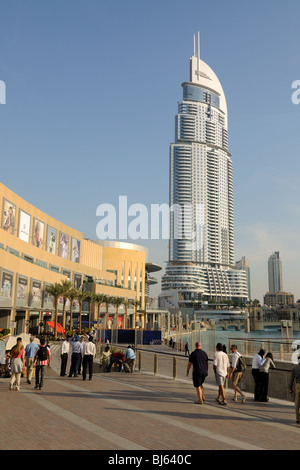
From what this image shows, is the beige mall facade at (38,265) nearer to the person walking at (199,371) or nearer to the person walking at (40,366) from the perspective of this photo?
the person walking at (40,366)

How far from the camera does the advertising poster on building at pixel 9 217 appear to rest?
55866 millimetres

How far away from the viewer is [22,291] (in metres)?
56.6

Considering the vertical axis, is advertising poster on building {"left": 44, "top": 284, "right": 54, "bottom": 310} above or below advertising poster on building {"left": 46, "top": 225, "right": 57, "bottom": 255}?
below

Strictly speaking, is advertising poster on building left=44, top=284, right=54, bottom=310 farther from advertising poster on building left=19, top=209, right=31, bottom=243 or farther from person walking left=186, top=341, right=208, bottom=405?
person walking left=186, top=341, right=208, bottom=405

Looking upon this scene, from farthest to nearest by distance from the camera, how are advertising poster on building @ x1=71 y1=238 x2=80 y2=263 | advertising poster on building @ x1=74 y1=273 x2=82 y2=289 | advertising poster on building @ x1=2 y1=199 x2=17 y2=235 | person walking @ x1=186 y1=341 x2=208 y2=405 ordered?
advertising poster on building @ x1=71 y1=238 x2=80 y2=263 → advertising poster on building @ x1=74 y1=273 x2=82 y2=289 → advertising poster on building @ x1=2 y1=199 x2=17 y2=235 → person walking @ x1=186 y1=341 x2=208 y2=405

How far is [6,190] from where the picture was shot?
2216 inches

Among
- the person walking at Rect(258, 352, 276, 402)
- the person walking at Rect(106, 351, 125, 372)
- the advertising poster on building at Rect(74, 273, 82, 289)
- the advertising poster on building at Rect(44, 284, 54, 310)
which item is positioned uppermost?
the advertising poster on building at Rect(74, 273, 82, 289)

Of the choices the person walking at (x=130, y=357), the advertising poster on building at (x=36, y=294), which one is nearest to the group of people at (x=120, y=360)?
the person walking at (x=130, y=357)

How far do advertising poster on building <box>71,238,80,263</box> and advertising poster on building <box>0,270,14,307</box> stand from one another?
33.7 m

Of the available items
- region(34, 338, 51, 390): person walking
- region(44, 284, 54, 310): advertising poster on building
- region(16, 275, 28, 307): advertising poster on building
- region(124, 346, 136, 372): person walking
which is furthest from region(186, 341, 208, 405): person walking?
region(44, 284, 54, 310): advertising poster on building

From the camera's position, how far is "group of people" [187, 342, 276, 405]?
1177cm
